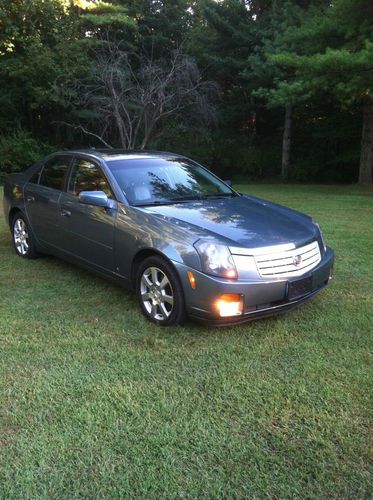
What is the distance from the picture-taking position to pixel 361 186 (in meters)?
17.6

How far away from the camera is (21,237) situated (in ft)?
19.8

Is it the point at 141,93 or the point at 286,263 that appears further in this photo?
the point at 141,93

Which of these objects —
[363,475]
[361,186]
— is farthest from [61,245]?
[361,186]

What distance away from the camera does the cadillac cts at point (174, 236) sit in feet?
11.7

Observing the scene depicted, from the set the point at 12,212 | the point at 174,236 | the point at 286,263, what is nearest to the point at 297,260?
the point at 286,263

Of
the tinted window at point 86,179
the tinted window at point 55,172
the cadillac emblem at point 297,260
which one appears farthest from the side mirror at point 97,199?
the cadillac emblem at point 297,260

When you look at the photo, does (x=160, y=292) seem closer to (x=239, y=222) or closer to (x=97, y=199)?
(x=239, y=222)

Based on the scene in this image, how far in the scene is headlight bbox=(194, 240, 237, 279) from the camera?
3533mm

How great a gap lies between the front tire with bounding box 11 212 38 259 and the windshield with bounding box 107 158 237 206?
175 centimetres

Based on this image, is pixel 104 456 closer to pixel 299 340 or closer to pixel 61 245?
pixel 299 340

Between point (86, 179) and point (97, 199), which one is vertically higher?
point (86, 179)

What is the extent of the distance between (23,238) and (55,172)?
3.59ft

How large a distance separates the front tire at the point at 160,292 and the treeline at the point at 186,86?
11457 millimetres

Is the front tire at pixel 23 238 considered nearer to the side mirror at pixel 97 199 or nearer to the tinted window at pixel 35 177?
the tinted window at pixel 35 177
